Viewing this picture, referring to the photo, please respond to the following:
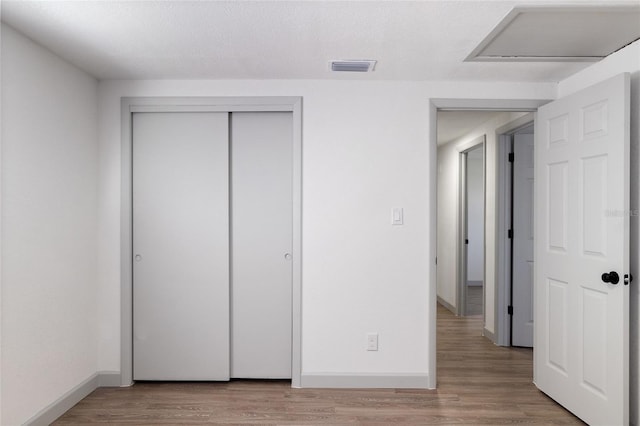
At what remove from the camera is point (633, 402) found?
2.24 metres

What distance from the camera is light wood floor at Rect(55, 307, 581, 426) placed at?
2516 mm

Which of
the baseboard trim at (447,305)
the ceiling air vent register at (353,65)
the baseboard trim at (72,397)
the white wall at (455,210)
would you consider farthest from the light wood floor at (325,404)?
the ceiling air vent register at (353,65)

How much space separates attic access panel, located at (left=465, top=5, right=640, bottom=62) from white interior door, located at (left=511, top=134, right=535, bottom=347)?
1.49 metres

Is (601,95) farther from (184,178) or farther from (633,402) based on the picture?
(184,178)

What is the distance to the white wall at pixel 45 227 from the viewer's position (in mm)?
2135

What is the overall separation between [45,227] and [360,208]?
6.58ft

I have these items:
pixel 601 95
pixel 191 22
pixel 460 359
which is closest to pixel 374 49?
pixel 191 22

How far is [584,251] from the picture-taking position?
8.07 ft

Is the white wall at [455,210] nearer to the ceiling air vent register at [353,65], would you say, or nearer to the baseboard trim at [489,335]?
the baseboard trim at [489,335]

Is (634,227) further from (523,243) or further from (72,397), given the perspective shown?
(72,397)

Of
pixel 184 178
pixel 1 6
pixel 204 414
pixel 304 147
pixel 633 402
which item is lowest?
pixel 204 414

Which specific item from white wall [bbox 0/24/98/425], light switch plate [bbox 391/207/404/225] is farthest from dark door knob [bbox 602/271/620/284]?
white wall [bbox 0/24/98/425]

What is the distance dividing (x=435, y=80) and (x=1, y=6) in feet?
8.35

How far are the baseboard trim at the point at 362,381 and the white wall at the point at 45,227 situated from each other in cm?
160
